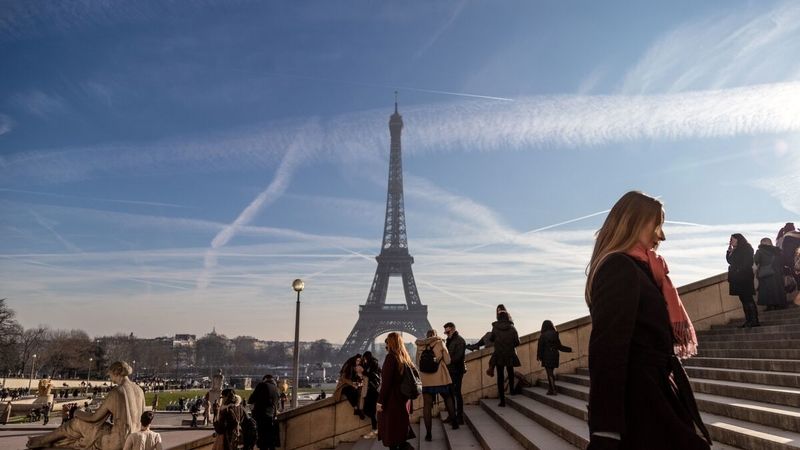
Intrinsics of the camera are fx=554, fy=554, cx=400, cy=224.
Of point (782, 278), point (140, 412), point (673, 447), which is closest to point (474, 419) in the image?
point (140, 412)

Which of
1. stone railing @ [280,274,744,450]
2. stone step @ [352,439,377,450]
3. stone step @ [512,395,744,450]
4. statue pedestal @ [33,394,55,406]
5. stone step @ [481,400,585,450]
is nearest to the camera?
stone step @ [512,395,744,450]

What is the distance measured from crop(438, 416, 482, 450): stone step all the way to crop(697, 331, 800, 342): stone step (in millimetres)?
4910

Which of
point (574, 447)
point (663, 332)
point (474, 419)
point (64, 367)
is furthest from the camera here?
point (64, 367)

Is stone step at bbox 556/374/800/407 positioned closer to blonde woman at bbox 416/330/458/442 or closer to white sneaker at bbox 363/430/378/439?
blonde woman at bbox 416/330/458/442

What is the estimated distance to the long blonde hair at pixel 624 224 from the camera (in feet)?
7.31

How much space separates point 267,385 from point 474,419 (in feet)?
12.9

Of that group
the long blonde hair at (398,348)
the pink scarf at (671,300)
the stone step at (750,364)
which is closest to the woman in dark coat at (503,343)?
the stone step at (750,364)

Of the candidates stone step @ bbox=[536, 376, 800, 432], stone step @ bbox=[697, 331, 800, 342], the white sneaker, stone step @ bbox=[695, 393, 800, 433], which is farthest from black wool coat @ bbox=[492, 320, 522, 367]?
stone step @ bbox=[695, 393, 800, 433]

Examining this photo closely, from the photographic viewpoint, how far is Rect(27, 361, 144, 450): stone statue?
23.4 ft

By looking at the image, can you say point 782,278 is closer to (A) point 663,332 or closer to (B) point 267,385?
(B) point 267,385

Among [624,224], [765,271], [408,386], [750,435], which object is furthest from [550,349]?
Result: [624,224]

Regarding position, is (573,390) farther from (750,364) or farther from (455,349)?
(750,364)

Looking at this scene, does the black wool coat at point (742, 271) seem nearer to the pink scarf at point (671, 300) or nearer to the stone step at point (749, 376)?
the stone step at point (749, 376)

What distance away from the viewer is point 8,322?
225ft
